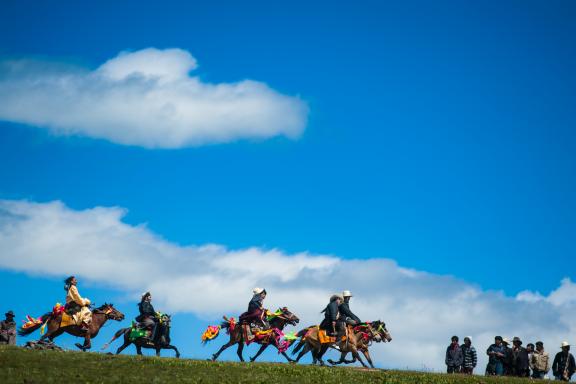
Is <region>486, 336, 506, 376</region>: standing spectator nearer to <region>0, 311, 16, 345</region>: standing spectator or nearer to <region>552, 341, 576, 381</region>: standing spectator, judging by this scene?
<region>552, 341, 576, 381</region>: standing spectator

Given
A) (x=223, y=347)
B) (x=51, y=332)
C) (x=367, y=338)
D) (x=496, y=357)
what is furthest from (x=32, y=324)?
(x=496, y=357)

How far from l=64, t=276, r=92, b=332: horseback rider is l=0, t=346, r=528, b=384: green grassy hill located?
325 centimetres

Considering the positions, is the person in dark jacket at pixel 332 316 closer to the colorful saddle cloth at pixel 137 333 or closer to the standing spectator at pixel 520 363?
the colorful saddle cloth at pixel 137 333

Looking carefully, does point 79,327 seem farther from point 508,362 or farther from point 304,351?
point 508,362

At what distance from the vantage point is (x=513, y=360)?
1471 inches

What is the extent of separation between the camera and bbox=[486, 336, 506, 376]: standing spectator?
1473 inches

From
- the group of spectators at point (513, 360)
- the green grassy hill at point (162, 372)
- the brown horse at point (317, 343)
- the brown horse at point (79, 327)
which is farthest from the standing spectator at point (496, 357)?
the brown horse at point (79, 327)

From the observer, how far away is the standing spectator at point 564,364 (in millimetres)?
36344

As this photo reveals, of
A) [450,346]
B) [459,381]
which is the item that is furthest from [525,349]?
[459,381]

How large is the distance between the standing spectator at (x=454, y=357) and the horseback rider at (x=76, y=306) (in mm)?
15562

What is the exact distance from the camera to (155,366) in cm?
2989

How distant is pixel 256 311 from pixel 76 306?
7.62 metres

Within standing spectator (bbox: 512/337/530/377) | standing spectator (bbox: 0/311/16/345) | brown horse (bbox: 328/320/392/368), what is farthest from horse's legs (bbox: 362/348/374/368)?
standing spectator (bbox: 0/311/16/345)

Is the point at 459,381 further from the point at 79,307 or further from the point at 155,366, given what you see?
the point at 79,307
